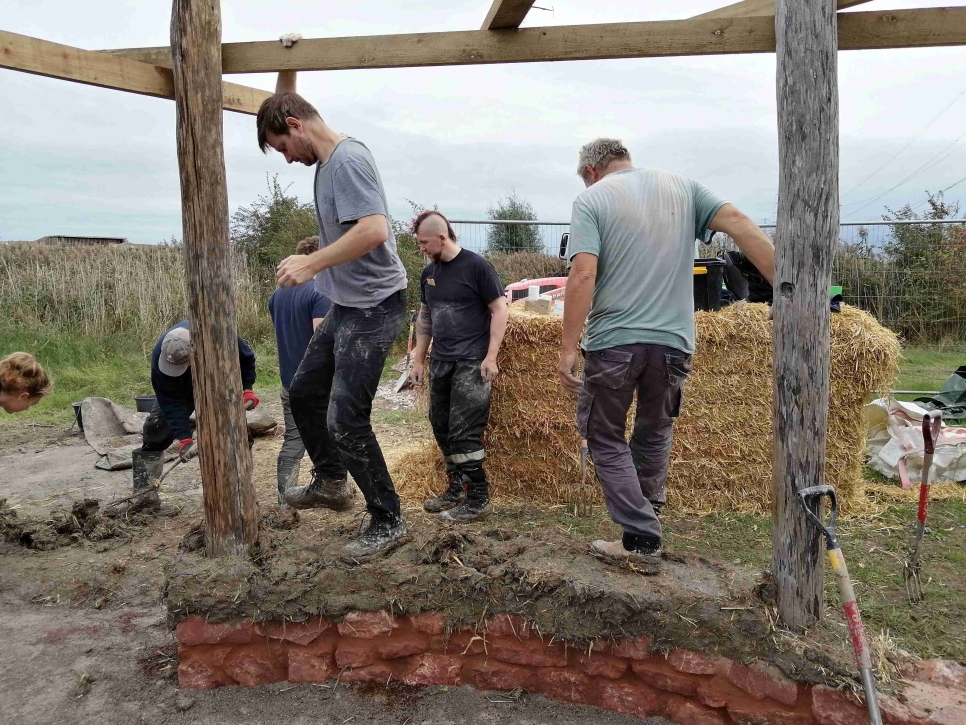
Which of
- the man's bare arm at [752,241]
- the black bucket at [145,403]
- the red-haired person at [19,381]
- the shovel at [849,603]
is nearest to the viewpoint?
the shovel at [849,603]

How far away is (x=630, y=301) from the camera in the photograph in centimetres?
304

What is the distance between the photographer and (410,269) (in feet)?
37.9

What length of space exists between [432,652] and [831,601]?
1.69 metres

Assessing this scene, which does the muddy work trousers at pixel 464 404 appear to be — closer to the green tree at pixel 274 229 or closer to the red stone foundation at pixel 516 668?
the red stone foundation at pixel 516 668

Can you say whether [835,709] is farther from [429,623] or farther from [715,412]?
[715,412]

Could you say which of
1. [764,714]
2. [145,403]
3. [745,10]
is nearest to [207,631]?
[764,714]

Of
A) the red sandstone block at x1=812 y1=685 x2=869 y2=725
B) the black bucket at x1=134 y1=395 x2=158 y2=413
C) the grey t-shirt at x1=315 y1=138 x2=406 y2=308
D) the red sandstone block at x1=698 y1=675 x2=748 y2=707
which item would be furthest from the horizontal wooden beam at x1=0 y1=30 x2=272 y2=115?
the black bucket at x1=134 y1=395 x2=158 y2=413

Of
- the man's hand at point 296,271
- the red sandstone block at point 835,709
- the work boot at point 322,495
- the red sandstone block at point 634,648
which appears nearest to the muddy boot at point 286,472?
the work boot at point 322,495

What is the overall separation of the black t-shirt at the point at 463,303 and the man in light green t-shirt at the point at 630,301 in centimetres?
148

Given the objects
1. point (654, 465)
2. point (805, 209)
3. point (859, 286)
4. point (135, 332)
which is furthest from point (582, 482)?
point (135, 332)

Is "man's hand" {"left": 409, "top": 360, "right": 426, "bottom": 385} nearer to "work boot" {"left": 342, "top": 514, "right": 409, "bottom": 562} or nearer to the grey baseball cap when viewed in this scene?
the grey baseball cap

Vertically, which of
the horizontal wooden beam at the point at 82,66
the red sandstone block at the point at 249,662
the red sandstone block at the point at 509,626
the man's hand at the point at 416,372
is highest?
the horizontal wooden beam at the point at 82,66

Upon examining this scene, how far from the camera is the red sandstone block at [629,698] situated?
2.82m

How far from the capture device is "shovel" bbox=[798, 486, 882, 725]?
2301 mm
